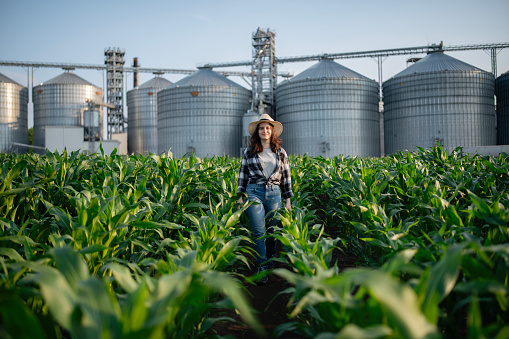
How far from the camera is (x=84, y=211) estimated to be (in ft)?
8.41

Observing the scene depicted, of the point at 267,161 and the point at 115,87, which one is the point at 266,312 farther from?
the point at 115,87

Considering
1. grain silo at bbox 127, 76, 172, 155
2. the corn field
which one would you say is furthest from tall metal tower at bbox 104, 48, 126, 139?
the corn field

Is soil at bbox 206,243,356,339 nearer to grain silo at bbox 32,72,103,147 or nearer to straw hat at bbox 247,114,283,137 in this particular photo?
straw hat at bbox 247,114,283,137

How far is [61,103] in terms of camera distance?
37656mm

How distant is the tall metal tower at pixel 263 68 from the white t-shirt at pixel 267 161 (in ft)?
93.7

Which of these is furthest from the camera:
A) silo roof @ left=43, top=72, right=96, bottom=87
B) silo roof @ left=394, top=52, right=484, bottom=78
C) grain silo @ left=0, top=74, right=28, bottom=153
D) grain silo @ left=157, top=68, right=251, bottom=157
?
silo roof @ left=43, top=72, right=96, bottom=87

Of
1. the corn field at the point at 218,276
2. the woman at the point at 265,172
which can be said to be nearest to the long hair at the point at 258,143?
the woman at the point at 265,172

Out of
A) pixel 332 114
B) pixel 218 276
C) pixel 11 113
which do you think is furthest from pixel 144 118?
pixel 218 276

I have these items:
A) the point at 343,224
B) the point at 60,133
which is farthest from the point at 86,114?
the point at 343,224

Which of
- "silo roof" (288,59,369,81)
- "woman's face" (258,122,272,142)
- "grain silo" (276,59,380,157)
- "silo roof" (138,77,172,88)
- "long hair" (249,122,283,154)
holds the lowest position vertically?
"long hair" (249,122,283,154)

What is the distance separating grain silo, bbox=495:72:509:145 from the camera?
31.3 metres

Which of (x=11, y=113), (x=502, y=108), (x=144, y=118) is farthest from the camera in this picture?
(x=144, y=118)

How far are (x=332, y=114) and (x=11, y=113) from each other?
110ft

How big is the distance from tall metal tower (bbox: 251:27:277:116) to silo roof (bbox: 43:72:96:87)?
19.6 metres
